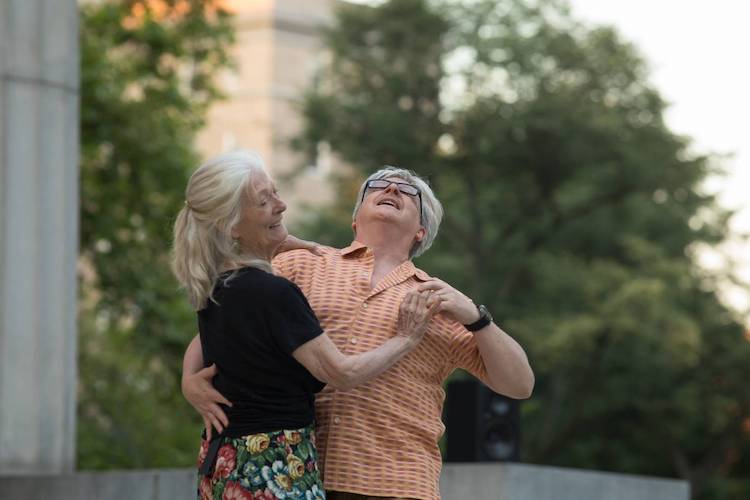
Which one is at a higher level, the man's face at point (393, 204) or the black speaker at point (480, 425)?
the man's face at point (393, 204)

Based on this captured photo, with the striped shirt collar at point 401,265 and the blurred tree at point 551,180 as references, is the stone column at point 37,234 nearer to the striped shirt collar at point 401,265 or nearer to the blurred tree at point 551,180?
the striped shirt collar at point 401,265

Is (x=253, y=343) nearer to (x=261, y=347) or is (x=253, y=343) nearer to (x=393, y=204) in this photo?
(x=261, y=347)

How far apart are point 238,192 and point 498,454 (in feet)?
16.5

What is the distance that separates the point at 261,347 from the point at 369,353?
0.24 meters

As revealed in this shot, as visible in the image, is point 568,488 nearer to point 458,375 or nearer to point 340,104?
point 458,375

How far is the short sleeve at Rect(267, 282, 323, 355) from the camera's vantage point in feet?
11.8

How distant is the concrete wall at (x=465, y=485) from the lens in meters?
7.28

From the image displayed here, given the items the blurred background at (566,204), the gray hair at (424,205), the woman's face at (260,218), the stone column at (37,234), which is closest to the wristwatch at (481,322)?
the gray hair at (424,205)

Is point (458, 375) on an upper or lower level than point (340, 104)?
lower

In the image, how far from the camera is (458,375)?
27.3 meters

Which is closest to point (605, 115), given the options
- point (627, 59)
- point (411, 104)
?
point (627, 59)

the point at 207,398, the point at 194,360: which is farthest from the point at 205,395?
the point at 194,360

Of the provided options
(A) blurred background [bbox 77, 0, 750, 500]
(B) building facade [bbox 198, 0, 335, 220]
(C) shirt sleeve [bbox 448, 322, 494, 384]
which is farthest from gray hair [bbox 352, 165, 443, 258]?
(B) building facade [bbox 198, 0, 335, 220]

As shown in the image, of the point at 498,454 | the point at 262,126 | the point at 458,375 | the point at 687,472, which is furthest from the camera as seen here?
the point at 262,126
